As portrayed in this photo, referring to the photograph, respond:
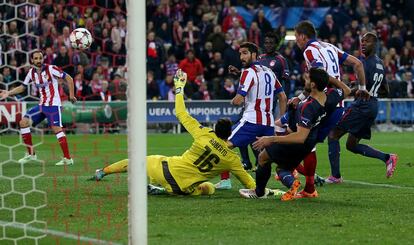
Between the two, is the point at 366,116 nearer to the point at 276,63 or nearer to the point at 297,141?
the point at 276,63

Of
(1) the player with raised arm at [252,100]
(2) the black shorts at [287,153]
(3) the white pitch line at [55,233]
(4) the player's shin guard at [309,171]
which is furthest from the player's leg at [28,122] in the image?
(3) the white pitch line at [55,233]

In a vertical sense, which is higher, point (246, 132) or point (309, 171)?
point (246, 132)

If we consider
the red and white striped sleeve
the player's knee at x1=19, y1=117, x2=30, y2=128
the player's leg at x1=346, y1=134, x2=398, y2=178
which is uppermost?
the red and white striped sleeve

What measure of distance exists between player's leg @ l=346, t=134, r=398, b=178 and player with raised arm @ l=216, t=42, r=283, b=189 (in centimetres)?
150

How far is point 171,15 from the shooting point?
28.7m

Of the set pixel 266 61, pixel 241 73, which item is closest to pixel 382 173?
pixel 266 61

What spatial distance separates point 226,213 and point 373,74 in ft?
15.1

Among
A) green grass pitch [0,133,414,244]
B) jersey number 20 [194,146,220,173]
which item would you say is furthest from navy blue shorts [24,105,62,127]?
jersey number 20 [194,146,220,173]

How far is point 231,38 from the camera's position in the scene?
29922 millimetres

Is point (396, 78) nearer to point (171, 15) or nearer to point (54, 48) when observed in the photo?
point (171, 15)

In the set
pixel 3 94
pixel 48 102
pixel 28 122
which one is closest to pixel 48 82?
pixel 48 102

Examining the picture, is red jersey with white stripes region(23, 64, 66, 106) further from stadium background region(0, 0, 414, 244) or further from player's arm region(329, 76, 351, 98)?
player's arm region(329, 76, 351, 98)

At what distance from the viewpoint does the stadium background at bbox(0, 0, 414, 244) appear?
984 centimetres

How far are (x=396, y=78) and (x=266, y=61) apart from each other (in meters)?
16.3
